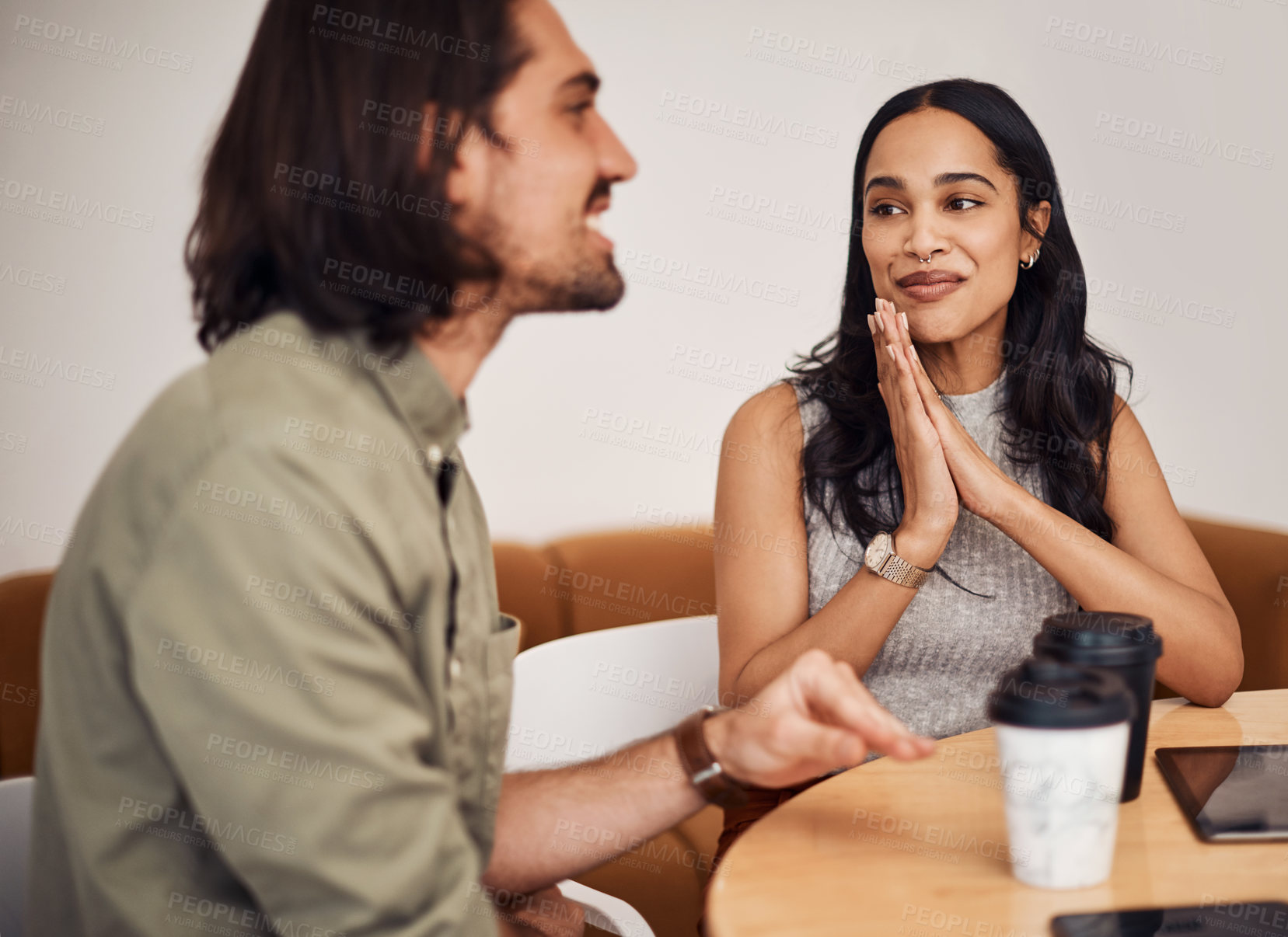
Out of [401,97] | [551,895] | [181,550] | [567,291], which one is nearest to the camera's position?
[181,550]

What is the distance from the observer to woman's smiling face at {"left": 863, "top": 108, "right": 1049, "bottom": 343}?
166 centimetres

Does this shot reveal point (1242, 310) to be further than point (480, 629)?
Yes

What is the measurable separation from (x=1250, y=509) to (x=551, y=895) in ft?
7.66

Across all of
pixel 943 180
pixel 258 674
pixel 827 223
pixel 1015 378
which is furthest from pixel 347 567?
pixel 827 223

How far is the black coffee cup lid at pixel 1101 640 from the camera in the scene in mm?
877

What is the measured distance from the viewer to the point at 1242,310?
2615mm

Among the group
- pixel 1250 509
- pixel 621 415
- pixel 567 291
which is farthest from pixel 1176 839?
pixel 1250 509

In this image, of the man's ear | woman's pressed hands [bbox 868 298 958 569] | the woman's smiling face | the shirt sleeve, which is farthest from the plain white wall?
the shirt sleeve

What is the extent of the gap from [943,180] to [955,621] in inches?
27.8

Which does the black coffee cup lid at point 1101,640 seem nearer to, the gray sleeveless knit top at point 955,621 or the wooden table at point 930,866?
the wooden table at point 930,866

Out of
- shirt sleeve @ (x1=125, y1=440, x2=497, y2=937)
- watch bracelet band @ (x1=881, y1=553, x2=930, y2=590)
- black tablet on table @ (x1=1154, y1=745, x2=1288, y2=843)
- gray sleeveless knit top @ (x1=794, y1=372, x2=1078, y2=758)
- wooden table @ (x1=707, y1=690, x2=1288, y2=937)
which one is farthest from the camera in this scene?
gray sleeveless knit top @ (x1=794, y1=372, x2=1078, y2=758)

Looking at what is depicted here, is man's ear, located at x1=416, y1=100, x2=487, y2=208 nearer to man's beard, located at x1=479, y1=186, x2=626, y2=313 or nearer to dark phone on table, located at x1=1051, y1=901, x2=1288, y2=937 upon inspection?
man's beard, located at x1=479, y1=186, x2=626, y2=313

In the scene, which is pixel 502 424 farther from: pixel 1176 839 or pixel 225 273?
pixel 1176 839

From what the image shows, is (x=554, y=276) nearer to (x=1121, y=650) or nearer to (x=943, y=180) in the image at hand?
(x=1121, y=650)
